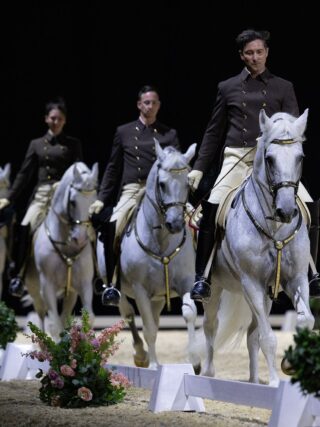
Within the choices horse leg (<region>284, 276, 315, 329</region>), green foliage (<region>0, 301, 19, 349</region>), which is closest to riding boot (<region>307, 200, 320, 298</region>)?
horse leg (<region>284, 276, 315, 329</region>)

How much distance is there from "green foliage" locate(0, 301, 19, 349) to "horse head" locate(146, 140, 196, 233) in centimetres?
183

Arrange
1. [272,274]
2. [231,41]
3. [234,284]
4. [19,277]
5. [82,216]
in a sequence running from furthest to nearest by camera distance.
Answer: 1. [231,41]
2. [19,277]
3. [82,216]
4. [234,284]
5. [272,274]

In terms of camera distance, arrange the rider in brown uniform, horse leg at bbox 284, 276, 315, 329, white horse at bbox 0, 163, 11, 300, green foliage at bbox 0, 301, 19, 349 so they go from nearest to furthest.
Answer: horse leg at bbox 284, 276, 315, 329 < green foliage at bbox 0, 301, 19, 349 < the rider in brown uniform < white horse at bbox 0, 163, 11, 300

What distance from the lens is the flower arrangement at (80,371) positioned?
606 cm

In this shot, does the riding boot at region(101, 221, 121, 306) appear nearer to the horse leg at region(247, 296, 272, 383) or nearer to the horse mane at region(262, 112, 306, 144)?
the horse leg at region(247, 296, 272, 383)

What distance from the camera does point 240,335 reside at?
7699mm

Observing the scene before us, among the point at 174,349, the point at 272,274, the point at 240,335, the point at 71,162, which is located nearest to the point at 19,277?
the point at 71,162

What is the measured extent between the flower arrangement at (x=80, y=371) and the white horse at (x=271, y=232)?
34.9 inches

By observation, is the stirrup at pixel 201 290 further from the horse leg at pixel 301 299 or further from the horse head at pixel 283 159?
the horse head at pixel 283 159

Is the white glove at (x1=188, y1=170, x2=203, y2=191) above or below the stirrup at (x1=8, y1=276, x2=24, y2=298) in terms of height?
above

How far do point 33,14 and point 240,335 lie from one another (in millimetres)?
6548

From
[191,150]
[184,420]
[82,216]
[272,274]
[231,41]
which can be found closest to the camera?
[184,420]

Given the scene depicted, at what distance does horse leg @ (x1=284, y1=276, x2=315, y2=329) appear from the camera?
5.66m

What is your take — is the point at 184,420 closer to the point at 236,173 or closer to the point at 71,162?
the point at 236,173
